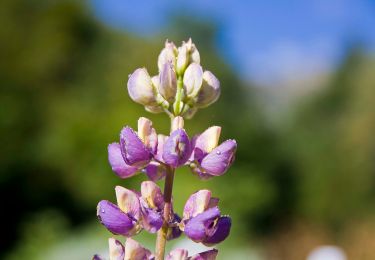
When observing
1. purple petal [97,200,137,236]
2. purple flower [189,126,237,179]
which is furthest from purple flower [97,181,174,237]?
purple flower [189,126,237,179]

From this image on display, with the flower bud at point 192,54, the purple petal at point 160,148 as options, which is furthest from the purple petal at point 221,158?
the flower bud at point 192,54

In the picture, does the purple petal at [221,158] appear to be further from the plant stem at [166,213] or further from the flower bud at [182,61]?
the flower bud at [182,61]

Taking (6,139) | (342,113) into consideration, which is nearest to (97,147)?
(6,139)

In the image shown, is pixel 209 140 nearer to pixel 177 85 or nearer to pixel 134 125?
pixel 177 85

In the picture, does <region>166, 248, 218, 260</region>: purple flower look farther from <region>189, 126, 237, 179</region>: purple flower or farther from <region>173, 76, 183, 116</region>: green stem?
<region>173, 76, 183, 116</region>: green stem

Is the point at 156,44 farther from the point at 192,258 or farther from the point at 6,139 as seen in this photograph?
the point at 192,258

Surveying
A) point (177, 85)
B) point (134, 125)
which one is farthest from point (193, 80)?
point (134, 125)

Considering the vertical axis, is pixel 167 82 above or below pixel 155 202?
above

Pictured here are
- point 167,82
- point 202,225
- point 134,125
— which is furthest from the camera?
point 134,125
